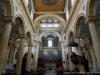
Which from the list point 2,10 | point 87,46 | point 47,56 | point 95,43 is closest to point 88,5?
point 95,43

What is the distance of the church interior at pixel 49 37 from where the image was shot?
8.85 metres

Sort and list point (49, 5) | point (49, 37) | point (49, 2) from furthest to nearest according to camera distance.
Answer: point (49, 37), point (49, 5), point (49, 2)

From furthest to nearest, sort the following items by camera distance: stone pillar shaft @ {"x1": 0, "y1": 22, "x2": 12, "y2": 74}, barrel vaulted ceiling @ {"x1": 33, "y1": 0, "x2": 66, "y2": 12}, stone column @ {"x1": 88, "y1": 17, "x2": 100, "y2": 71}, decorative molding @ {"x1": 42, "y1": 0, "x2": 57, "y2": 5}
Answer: barrel vaulted ceiling @ {"x1": 33, "y1": 0, "x2": 66, "y2": 12}
decorative molding @ {"x1": 42, "y1": 0, "x2": 57, "y2": 5}
stone pillar shaft @ {"x1": 0, "y1": 22, "x2": 12, "y2": 74}
stone column @ {"x1": 88, "y1": 17, "x2": 100, "y2": 71}

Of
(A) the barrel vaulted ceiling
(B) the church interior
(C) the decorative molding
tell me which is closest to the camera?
(B) the church interior

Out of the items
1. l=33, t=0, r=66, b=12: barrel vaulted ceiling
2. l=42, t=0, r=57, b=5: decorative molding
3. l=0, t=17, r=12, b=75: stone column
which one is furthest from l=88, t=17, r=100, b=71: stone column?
l=42, t=0, r=57, b=5: decorative molding

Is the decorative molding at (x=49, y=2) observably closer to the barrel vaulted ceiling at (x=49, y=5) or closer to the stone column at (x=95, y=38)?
the barrel vaulted ceiling at (x=49, y=5)

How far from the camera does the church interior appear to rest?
8.85 metres

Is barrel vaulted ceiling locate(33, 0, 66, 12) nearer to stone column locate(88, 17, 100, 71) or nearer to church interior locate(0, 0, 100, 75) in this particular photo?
church interior locate(0, 0, 100, 75)

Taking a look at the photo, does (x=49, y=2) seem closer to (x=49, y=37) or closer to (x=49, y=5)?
(x=49, y=5)

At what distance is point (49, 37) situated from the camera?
32344 millimetres

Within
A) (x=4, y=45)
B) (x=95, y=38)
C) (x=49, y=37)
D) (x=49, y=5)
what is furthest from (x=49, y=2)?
(x=49, y=37)

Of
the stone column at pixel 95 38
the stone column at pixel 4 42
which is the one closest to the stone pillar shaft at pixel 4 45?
the stone column at pixel 4 42

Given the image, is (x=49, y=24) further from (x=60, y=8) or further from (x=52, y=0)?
(x=52, y=0)

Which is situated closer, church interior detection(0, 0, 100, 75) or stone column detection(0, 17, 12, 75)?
stone column detection(0, 17, 12, 75)
